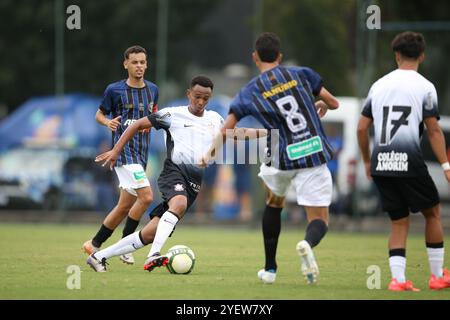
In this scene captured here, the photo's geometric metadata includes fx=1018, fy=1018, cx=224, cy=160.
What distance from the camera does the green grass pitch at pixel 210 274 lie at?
8.15 m

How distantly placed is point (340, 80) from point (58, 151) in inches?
315

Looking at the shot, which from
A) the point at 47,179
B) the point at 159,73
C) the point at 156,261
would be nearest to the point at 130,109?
the point at 156,261

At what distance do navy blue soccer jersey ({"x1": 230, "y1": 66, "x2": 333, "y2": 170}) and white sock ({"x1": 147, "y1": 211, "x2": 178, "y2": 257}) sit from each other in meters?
1.80

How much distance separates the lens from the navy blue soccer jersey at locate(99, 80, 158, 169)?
11.3 meters

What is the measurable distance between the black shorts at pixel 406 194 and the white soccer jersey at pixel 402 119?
0.24 ft

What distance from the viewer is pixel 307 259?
820 cm

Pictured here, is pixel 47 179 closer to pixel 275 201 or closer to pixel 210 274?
pixel 210 274

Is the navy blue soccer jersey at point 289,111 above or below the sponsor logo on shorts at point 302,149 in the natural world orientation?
above

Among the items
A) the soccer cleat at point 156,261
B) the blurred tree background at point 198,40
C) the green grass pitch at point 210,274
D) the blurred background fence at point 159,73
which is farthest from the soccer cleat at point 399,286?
the blurred tree background at point 198,40

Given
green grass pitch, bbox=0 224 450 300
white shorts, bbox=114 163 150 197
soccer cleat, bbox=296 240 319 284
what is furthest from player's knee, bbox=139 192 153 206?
soccer cleat, bbox=296 240 319 284

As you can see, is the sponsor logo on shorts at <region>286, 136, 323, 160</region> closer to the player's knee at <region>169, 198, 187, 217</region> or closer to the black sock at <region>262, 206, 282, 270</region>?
the black sock at <region>262, 206, 282, 270</region>

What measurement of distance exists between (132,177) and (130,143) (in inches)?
15.3

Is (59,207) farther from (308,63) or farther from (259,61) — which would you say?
(259,61)

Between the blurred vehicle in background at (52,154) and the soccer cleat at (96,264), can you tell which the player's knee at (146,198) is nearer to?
the soccer cleat at (96,264)
